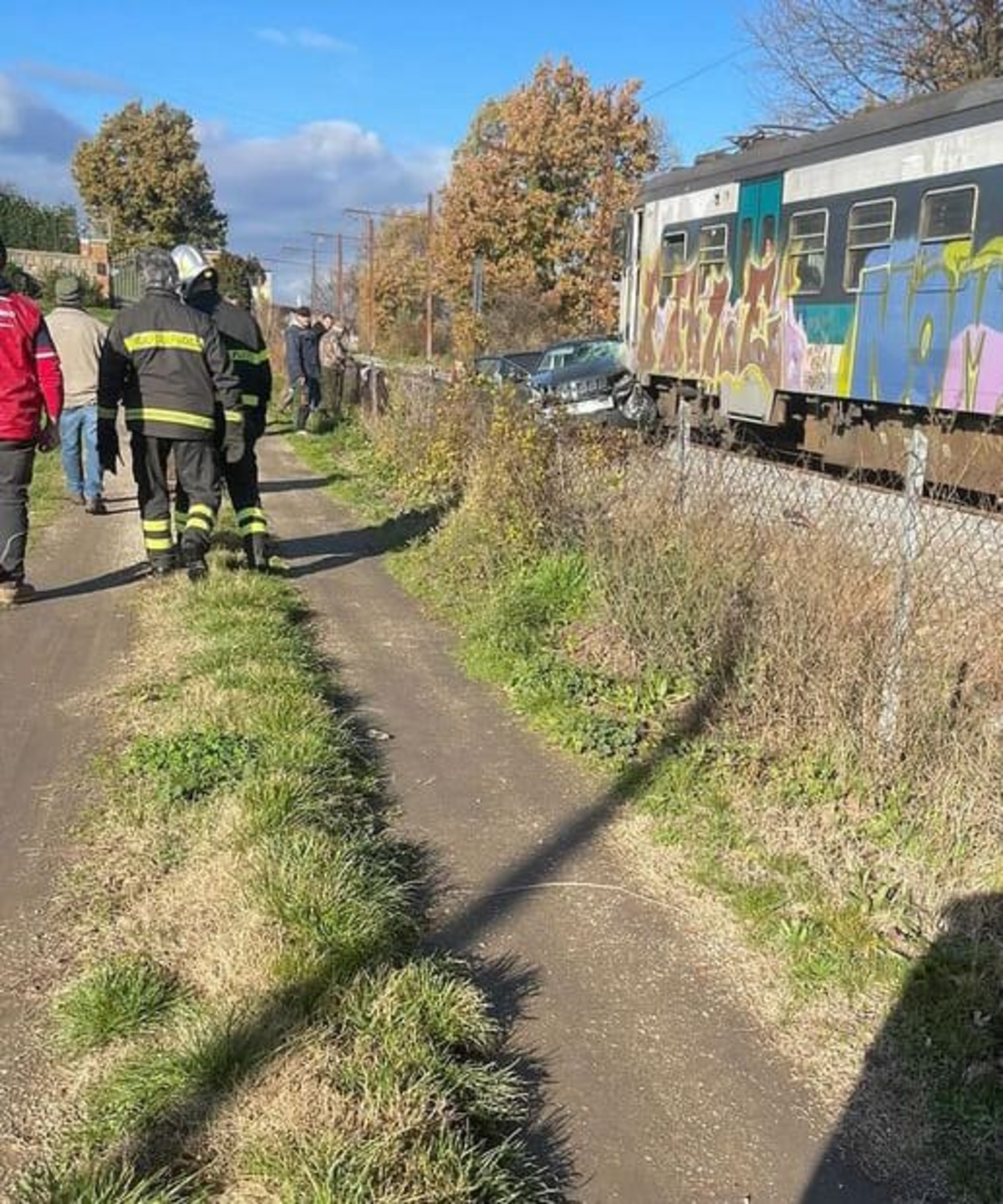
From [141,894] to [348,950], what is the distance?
786mm

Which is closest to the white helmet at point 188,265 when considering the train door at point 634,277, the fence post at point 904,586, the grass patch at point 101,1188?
the fence post at point 904,586

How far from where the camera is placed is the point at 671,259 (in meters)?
15.7

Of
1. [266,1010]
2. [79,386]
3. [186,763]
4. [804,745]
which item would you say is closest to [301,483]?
[79,386]

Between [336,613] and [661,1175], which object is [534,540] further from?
[661,1175]

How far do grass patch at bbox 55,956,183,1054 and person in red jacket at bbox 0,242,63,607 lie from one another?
417cm


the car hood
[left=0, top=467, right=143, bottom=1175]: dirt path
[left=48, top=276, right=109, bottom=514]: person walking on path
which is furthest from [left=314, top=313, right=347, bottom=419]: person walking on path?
[left=0, top=467, right=143, bottom=1175]: dirt path

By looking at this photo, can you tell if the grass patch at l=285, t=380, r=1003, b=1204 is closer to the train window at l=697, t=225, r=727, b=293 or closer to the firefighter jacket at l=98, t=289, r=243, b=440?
the firefighter jacket at l=98, t=289, r=243, b=440

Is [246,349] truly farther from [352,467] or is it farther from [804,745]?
[352,467]

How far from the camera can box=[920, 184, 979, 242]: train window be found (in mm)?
9555

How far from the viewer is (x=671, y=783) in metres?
4.31

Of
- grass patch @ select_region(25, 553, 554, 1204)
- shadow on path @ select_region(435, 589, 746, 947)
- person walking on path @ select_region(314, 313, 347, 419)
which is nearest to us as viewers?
grass patch @ select_region(25, 553, 554, 1204)

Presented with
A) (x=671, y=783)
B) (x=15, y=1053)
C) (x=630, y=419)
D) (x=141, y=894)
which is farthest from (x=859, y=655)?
(x=630, y=419)

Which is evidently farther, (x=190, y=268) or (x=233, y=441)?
(x=233, y=441)

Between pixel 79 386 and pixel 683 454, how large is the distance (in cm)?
572
